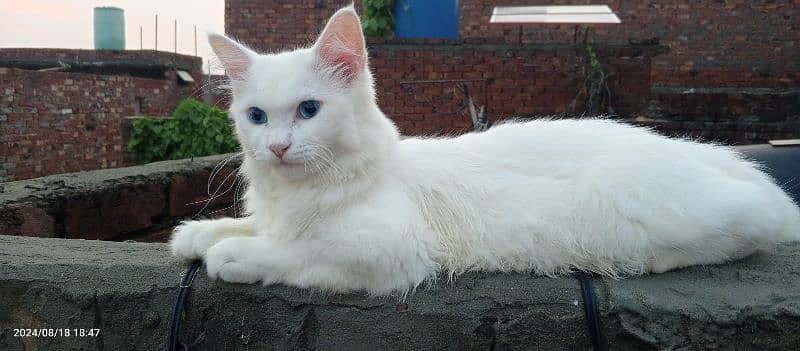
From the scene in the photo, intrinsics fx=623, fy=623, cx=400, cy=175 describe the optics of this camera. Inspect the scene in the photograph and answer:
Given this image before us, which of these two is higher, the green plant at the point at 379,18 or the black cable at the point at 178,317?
the green plant at the point at 379,18

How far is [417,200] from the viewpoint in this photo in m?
2.07

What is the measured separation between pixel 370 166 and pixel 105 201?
2.37 meters

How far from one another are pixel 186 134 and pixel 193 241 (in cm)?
622

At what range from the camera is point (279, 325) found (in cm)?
193

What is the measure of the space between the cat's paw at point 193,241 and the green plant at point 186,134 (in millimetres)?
5225

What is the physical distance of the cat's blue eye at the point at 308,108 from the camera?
194 cm

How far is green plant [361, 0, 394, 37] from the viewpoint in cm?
701

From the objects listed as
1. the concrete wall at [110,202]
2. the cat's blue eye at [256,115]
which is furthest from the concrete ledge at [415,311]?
the concrete wall at [110,202]

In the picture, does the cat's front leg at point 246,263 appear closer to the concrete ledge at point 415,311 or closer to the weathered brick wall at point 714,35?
the concrete ledge at point 415,311

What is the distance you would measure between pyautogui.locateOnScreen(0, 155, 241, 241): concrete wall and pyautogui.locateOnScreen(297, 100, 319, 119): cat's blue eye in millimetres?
1024

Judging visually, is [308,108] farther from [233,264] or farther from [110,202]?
[110,202]

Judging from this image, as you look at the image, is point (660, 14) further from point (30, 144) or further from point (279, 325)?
point (279, 325)

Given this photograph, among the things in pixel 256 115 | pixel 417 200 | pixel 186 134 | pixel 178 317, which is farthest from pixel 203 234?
pixel 186 134

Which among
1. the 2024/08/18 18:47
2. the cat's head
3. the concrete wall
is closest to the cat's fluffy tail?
the cat's head
